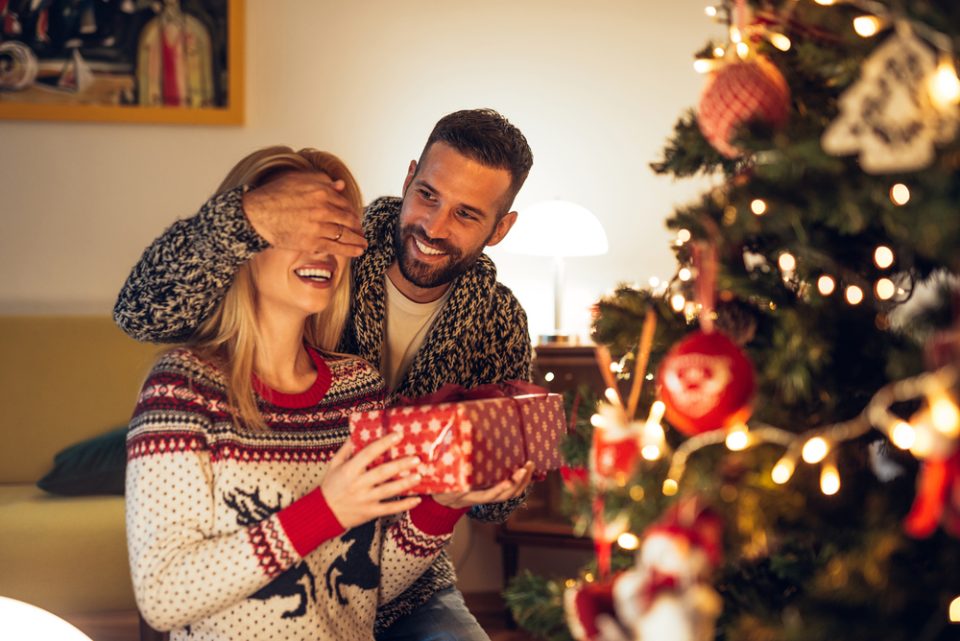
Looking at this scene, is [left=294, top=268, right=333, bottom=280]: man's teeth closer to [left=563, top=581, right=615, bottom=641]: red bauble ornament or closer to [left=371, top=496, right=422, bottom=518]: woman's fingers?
[left=371, top=496, right=422, bottom=518]: woman's fingers

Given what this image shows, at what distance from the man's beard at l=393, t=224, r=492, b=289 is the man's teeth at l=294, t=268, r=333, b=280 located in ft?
1.23

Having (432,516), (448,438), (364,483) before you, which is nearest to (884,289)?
(448,438)

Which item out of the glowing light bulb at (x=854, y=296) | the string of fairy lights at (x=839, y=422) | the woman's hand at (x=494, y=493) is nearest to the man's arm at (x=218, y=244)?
the woman's hand at (x=494, y=493)

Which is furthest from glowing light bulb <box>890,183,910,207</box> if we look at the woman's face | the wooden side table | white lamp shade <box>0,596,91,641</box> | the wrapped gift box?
the wooden side table

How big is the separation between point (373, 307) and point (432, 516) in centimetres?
47

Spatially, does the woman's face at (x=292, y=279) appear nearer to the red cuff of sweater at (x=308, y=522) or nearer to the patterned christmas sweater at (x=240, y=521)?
the patterned christmas sweater at (x=240, y=521)

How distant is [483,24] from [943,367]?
3.22m

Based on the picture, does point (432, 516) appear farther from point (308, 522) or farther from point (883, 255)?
point (883, 255)

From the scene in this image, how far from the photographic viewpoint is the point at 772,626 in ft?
2.76

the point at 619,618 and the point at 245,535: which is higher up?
the point at 619,618

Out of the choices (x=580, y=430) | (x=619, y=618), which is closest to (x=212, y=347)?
(x=580, y=430)

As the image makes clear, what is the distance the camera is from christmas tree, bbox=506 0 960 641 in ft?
2.51

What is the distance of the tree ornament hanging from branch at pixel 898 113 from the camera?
75 cm

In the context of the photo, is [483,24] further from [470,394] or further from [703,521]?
[703,521]
